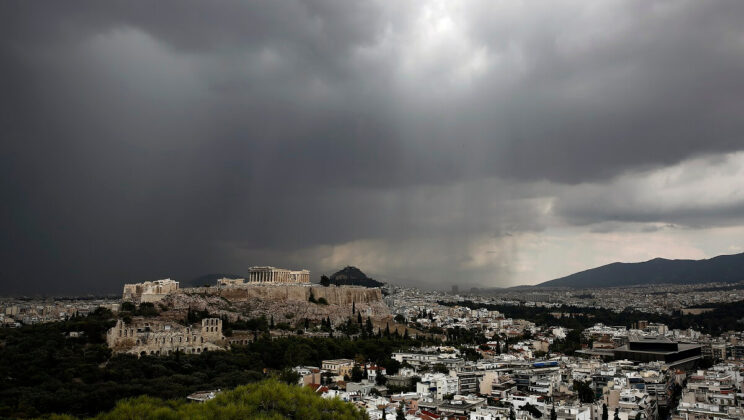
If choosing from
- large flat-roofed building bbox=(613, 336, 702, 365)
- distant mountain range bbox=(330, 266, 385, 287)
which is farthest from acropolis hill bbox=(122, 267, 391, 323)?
distant mountain range bbox=(330, 266, 385, 287)

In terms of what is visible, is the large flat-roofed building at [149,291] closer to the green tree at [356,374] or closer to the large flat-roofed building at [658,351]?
the green tree at [356,374]

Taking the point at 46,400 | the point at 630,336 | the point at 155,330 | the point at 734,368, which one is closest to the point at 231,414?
the point at 46,400

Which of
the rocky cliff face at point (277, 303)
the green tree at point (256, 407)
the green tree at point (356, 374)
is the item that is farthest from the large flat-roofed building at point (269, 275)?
the green tree at point (256, 407)

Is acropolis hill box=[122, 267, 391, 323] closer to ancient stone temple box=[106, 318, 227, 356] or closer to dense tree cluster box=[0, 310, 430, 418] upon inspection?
ancient stone temple box=[106, 318, 227, 356]

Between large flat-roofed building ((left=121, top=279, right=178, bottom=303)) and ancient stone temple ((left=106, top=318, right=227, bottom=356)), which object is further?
large flat-roofed building ((left=121, top=279, right=178, bottom=303))

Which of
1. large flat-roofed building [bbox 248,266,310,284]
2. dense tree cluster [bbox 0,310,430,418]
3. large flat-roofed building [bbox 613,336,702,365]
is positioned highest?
large flat-roofed building [bbox 248,266,310,284]

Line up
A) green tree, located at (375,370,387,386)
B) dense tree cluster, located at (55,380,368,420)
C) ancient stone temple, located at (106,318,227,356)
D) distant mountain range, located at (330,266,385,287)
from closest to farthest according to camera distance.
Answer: dense tree cluster, located at (55,380,368,420) → green tree, located at (375,370,387,386) → ancient stone temple, located at (106,318,227,356) → distant mountain range, located at (330,266,385,287)
